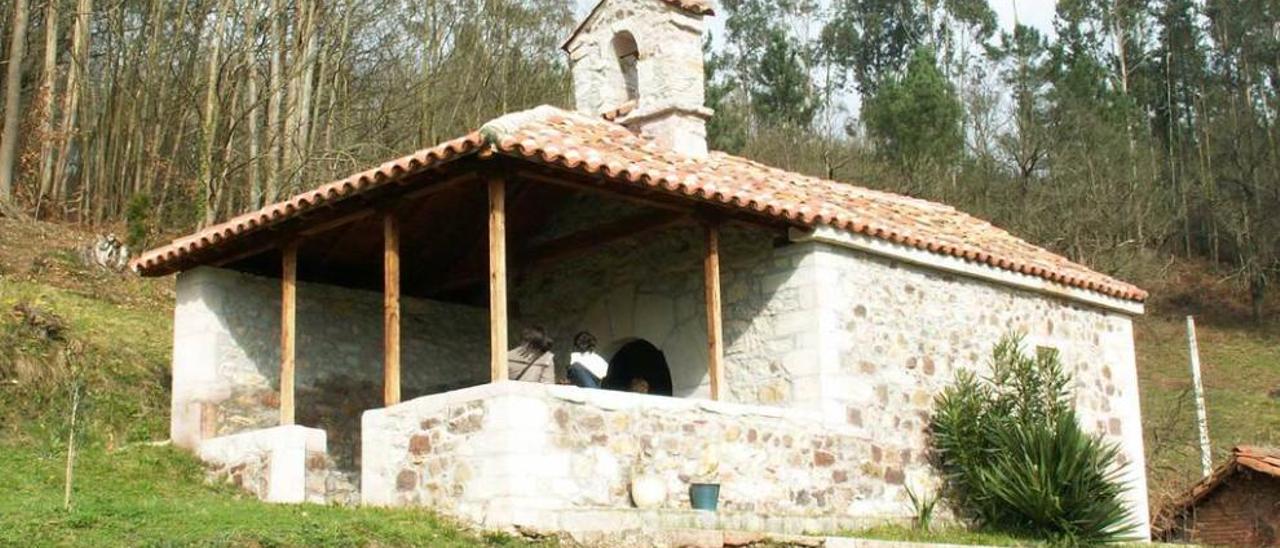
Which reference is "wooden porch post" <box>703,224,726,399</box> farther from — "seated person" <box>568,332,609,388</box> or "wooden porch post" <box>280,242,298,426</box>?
"wooden porch post" <box>280,242,298,426</box>

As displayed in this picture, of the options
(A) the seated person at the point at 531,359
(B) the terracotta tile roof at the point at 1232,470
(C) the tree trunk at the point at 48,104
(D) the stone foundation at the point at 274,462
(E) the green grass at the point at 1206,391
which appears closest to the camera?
(A) the seated person at the point at 531,359

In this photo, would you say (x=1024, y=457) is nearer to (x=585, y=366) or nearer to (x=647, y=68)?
(x=585, y=366)

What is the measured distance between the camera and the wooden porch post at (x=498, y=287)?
370 inches

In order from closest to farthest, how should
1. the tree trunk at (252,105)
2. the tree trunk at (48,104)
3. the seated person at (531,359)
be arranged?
the seated person at (531,359), the tree trunk at (252,105), the tree trunk at (48,104)

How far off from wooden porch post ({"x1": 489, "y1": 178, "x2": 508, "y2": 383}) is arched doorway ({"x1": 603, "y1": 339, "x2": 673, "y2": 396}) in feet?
13.5

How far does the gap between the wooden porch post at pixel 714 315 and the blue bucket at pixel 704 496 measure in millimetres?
965

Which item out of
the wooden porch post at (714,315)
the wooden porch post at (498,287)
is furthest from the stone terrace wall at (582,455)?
the wooden porch post at (714,315)

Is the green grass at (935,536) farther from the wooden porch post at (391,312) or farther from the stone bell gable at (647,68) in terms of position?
the stone bell gable at (647,68)

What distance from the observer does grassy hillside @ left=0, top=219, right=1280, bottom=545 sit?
26.7 feet

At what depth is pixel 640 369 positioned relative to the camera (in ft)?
46.0

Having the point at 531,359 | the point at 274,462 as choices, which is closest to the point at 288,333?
the point at 274,462

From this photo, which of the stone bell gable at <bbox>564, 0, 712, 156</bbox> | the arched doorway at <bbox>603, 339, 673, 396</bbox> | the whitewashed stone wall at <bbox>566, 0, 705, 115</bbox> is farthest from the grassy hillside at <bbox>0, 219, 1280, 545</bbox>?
the whitewashed stone wall at <bbox>566, 0, 705, 115</bbox>

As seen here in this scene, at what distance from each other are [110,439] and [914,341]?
7.01 metres

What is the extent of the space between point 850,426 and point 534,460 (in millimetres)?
3178
